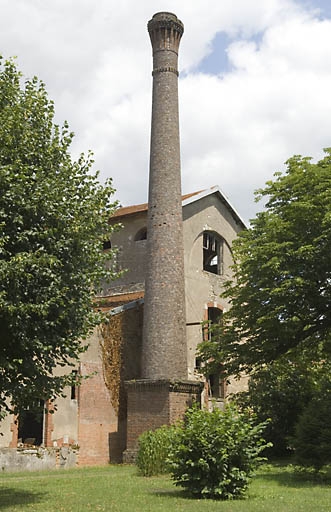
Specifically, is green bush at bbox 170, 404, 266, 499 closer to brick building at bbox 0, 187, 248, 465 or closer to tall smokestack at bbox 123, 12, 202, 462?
brick building at bbox 0, 187, 248, 465

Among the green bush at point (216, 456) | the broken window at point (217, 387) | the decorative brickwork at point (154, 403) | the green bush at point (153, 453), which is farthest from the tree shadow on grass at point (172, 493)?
the broken window at point (217, 387)

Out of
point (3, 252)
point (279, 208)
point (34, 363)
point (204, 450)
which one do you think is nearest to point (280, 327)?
point (279, 208)

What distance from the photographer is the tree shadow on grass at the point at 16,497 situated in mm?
10477

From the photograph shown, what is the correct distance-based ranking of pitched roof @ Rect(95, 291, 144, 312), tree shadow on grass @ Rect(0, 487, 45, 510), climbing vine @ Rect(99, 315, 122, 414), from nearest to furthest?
tree shadow on grass @ Rect(0, 487, 45, 510) → climbing vine @ Rect(99, 315, 122, 414) → pitched roof @ Rect(95, 291, 144, 312)

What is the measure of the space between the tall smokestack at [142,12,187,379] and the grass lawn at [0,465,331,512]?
5.34 m

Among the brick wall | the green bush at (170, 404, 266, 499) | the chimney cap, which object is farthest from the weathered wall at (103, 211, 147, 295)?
the green bush at (170, 404, 266, 499)

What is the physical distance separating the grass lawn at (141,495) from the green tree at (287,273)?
14.8 ft

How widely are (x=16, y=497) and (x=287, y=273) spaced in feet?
32.2

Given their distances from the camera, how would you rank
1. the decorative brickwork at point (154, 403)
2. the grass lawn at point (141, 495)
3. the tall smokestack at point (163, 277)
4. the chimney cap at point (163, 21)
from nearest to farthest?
the grass lawn at point (141, 495) → the decorative brickwork at point (154, 403) → the tall smokestack at point (163, 277) → the chimney cap at point (163, 21)

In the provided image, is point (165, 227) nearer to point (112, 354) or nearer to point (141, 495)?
point (112, 354)

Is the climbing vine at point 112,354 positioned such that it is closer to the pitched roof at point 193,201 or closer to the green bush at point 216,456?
the pitched roof at point 193,201

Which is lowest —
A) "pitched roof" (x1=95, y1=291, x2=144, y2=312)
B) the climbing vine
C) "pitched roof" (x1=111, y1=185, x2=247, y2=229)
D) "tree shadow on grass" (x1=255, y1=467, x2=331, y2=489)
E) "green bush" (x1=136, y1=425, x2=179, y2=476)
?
"tree shadow on grass" (x1=255, y1=467, x2=331, y2=489)

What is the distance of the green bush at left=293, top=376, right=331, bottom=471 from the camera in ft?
43.1

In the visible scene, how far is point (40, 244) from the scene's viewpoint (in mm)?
10953
